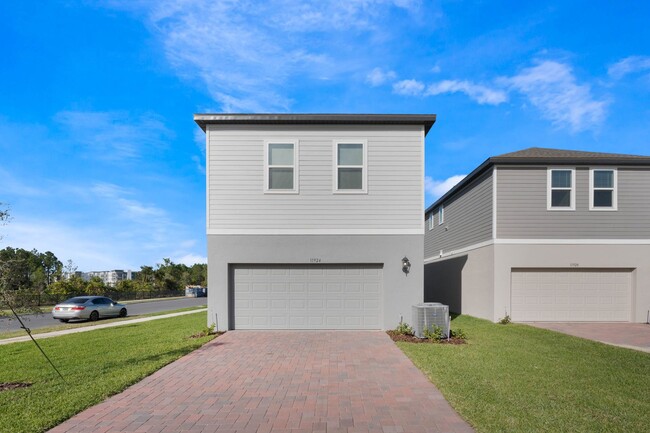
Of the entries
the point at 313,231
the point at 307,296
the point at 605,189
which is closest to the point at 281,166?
the point at 313,231

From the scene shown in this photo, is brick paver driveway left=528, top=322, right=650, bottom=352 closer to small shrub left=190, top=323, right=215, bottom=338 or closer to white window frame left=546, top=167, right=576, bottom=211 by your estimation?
white window frame left=546, top=167, right=576, bottom=211

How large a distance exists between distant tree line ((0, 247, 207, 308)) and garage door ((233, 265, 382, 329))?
5.22m

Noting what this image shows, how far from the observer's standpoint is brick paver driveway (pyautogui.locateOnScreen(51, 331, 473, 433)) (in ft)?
15.4

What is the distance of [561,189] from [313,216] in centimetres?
927

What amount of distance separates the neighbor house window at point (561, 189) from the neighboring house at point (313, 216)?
555cm

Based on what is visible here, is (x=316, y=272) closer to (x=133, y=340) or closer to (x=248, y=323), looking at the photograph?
(x=248, y=323)

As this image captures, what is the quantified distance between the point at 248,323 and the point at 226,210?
3589mm

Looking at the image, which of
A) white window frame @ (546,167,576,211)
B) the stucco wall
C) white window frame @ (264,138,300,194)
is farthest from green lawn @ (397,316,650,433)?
white window frame @ (264,138,300,194)

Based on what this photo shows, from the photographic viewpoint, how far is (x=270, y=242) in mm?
11680

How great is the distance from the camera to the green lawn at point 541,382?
4743 mm

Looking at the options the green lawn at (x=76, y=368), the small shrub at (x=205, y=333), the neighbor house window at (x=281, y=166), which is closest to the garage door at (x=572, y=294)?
the neighbor house window at (x=281, y=166)

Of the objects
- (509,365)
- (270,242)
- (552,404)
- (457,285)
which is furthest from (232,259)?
(457,285)

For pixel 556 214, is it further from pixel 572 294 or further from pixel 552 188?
pixel 572 294

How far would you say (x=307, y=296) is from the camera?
11727 mm
